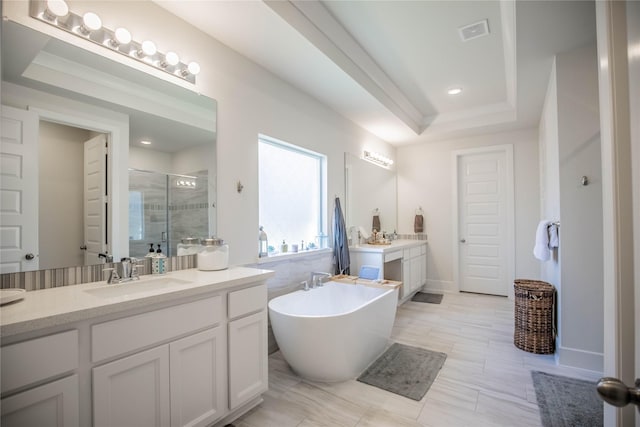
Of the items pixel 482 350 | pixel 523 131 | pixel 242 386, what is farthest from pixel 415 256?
pixel 242 386

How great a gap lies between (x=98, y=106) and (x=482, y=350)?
359 cm

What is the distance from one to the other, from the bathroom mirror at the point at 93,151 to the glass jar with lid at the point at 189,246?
5cm

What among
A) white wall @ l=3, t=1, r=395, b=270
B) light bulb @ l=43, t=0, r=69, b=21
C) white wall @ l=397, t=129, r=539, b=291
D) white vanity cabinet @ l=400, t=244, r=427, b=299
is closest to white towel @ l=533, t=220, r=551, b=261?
white vanity cabinet @ l=400, t=244, r=427, b=299

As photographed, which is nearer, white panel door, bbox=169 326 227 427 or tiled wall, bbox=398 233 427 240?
white panel door, bbox=169 326 227 427

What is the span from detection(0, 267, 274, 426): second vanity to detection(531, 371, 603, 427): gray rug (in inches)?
73.9

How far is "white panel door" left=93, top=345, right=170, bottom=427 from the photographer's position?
1218 mm

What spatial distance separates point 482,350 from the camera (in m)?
2.80

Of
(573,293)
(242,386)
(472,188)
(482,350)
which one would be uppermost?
(472,188)

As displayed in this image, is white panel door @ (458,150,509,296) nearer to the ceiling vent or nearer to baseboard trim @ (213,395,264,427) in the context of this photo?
the ceiling vent

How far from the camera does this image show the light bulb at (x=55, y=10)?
57.3 inches

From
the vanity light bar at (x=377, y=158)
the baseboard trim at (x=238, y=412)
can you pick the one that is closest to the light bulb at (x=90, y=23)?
the baseboard trim at (x=238, y=412)

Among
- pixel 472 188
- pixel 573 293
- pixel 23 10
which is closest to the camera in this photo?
pixel 23 10

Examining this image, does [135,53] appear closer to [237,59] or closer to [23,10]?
[23,10]

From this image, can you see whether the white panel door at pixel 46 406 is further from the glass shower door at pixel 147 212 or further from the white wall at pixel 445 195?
the white wall at pixel 445 195
